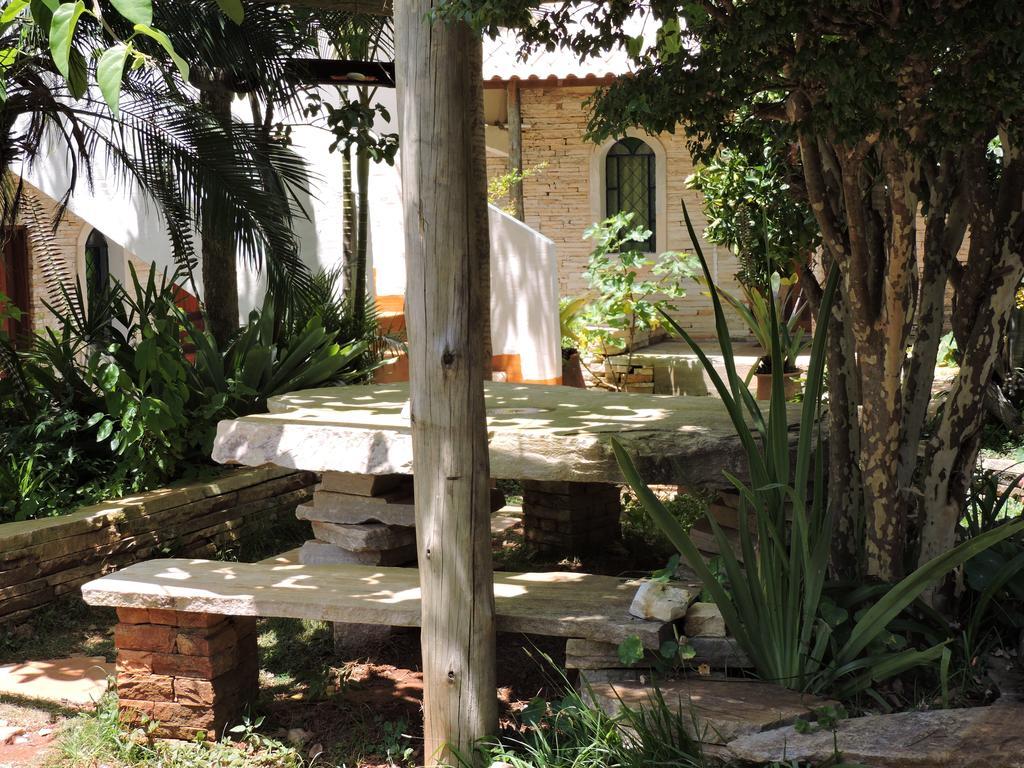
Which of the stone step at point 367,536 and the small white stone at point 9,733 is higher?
the stone step at point 367,536

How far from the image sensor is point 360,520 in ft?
14.5

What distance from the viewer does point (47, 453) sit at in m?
5.68

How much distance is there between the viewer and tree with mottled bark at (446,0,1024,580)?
2.72m

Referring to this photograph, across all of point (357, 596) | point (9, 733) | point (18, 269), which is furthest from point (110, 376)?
point (18, 269)

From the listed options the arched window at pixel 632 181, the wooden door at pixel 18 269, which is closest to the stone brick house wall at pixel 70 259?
the wooden door at pixel 18 269

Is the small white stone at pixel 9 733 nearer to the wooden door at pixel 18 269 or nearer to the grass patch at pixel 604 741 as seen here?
the grass patch at pixel 604 741

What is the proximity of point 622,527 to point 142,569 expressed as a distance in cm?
314

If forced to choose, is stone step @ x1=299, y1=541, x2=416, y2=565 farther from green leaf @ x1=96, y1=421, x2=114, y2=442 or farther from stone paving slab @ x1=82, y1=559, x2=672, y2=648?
green leaf @ x1=96, y1=421, x2=114, y2=442

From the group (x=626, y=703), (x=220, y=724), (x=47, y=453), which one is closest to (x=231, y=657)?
(x=220, y=724)

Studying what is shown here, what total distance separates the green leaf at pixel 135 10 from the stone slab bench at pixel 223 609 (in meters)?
2.53

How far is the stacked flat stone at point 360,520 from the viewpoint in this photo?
4.38 metres

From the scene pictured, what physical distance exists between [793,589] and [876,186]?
1.34 m

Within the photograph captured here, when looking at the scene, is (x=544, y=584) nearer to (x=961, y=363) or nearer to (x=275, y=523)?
(x=961, y=363)

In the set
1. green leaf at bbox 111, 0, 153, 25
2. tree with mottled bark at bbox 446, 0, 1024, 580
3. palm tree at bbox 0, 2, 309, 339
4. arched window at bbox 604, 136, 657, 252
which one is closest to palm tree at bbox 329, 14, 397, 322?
palm tree at bbox 0, 2, 309, 339
